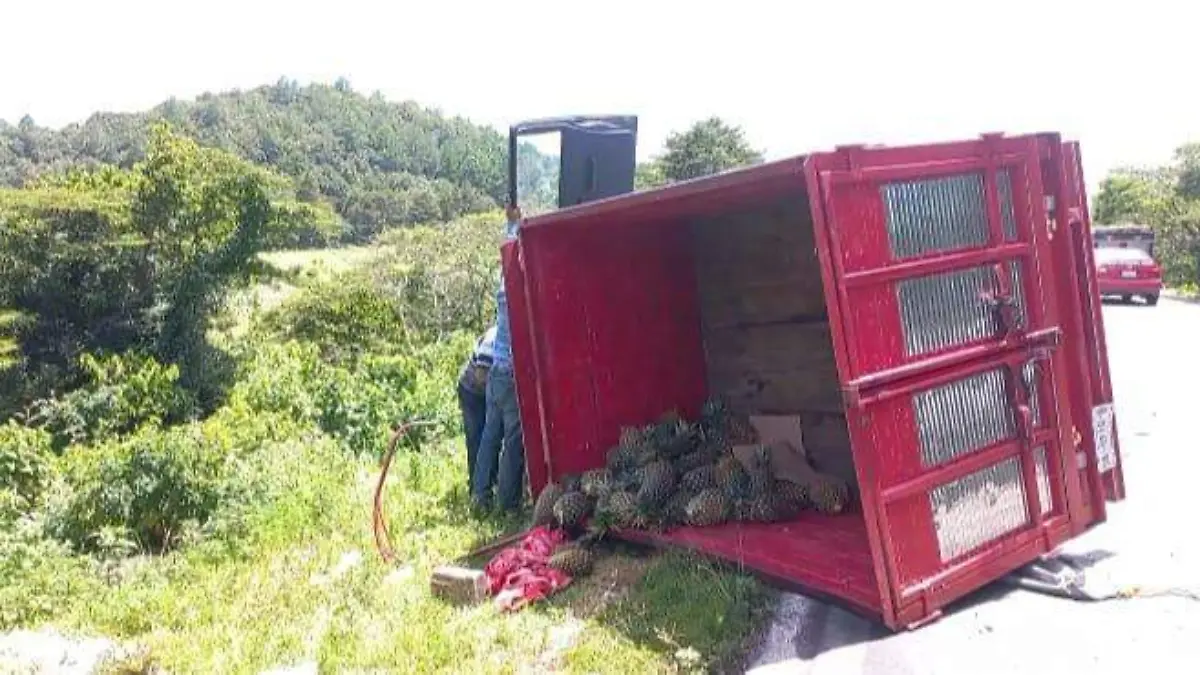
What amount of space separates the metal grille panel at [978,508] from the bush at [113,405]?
45.9ft

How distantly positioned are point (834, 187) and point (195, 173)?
21.2m

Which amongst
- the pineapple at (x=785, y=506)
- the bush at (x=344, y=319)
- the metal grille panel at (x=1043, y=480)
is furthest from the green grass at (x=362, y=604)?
the bush at (x=344, y=319)

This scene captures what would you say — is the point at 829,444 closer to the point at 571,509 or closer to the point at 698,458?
the point at 698,458

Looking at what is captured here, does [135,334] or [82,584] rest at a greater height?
[135,334]

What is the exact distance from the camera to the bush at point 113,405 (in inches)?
653

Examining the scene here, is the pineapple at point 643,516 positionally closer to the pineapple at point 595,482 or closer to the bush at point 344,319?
the pineapple at point 595,482

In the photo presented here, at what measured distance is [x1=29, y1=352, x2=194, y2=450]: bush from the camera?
1658 centimetres

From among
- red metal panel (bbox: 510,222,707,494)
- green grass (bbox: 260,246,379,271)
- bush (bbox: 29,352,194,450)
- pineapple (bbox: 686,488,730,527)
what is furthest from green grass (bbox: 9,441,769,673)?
green grass (bbox: 260,246,379,271)

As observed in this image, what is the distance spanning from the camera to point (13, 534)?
21.3 feet

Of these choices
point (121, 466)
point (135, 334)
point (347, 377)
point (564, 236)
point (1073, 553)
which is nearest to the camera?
point (1073, 553)

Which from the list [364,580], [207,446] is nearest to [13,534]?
[207,446]

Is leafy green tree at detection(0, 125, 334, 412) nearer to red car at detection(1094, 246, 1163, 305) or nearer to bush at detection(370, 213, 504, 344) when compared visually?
bush at detection(370, 213, 504, 344)

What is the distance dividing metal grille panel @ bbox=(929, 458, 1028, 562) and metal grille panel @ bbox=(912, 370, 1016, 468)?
14 cm

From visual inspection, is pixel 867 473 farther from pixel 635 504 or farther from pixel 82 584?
pixel 82 584
